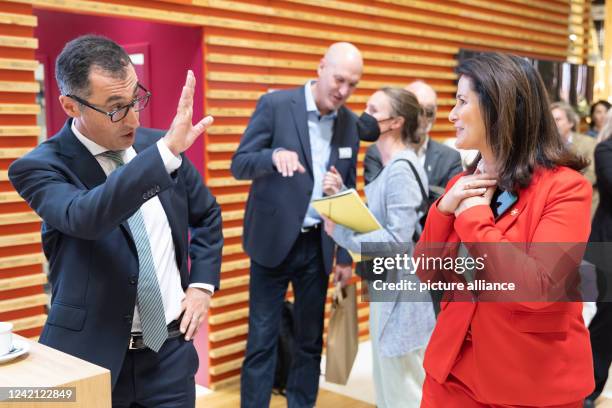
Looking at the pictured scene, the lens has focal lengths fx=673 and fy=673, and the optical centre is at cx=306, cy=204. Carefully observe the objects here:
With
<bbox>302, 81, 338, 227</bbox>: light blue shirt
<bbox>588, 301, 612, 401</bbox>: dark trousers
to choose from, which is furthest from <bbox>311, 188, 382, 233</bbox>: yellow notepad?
<bbox>588, 301, 612, 401</bbox>: dark trousers

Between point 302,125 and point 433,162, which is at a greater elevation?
point 302,125

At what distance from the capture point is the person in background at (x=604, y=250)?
3926 mm

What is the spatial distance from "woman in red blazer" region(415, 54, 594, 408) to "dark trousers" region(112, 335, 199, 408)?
86cm

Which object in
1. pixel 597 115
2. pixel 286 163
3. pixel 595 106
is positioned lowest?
pixel 286 163

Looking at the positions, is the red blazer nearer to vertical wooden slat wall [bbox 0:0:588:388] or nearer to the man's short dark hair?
the man's short dark hair

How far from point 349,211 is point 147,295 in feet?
4.51

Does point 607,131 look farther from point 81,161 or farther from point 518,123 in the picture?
point 81,161

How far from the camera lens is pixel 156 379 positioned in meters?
2.20

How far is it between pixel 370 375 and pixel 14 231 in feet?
9.00

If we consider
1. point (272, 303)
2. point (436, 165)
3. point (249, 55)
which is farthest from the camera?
point (249, 55)

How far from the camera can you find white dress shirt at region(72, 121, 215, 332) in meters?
2.16

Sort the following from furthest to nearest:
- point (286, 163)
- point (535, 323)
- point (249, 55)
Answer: point (249, 55) < point (286, 163) < point (535, 323)

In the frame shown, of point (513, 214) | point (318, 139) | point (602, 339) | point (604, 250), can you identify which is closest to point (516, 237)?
point (513, 214)

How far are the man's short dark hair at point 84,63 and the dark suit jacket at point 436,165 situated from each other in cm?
234
